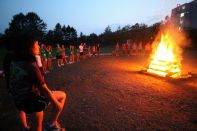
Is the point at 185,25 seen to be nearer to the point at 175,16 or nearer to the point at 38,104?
the point at 175,16

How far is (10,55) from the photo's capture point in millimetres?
3814

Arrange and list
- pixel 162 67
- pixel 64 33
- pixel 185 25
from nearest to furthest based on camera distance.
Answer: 1. pixel 162 67
2. pixel 185 25
3. pixel 64 33

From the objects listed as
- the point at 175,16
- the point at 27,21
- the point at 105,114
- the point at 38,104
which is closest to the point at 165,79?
the point at 105,114

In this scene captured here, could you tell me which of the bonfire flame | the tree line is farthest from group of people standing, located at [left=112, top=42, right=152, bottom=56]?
the bonfire flame

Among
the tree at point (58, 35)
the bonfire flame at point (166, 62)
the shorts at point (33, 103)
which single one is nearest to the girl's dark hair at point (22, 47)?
the shorts at point (33, 103)

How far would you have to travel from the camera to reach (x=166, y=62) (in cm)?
1191

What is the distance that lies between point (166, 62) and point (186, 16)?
36.1 m

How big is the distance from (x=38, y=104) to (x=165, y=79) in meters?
8.83

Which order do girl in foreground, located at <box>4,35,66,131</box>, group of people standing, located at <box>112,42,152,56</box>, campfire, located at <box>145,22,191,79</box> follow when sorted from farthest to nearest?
group of people standing, located at <box>112,42,152,56</box>
campfire, located at <box>145,22,191,79</box>
girl in foreground, located at <box>4,35,66,131</box>

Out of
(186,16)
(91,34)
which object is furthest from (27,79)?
(91,34)

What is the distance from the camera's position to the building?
138ft

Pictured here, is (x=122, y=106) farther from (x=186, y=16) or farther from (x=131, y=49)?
(x=186, y=16)

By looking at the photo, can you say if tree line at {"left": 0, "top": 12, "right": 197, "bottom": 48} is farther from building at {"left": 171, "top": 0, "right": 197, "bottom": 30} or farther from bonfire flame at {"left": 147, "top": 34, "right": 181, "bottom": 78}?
bonfire flame at {"left": 147, "top": 34, "right": 181, "bottom": 78}

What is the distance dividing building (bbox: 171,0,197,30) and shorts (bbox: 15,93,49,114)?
41619 millimetres
